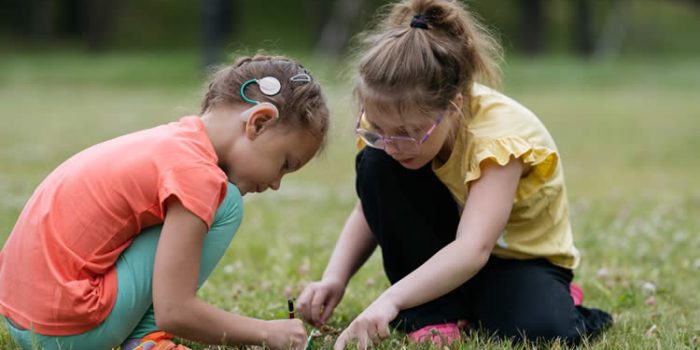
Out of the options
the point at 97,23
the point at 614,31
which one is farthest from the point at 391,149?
the point at 614,31

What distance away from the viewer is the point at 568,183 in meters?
8.70

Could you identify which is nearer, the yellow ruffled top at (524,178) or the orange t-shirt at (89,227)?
the orange t-shirt at (89,227)

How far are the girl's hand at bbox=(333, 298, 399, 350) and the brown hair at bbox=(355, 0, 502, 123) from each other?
25.8 inches

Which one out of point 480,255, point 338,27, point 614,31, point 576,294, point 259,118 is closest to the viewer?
point 259,118

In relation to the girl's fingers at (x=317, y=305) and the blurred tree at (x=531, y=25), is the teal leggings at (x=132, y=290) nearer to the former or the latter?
the girl's fingers at (x=317, y=305)

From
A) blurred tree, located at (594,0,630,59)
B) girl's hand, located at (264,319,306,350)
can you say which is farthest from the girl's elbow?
blurred tree, located at (594,0,630,59)

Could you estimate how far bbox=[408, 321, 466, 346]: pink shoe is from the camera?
10.3 ft

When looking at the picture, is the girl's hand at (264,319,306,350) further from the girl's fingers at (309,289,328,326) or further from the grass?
the girl's fingers at (309,289,328,326)

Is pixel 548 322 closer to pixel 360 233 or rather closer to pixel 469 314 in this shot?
pixel 469 314

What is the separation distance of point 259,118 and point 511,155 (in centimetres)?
87

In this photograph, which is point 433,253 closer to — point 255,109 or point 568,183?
point 255,109

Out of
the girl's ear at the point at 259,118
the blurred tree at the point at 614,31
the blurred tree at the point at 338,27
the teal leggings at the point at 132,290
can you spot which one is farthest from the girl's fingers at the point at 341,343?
the blurred tree at the point at 614,31

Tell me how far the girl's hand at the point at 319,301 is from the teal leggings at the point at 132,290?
0.71 metres

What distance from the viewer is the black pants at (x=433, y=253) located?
3.38 m
